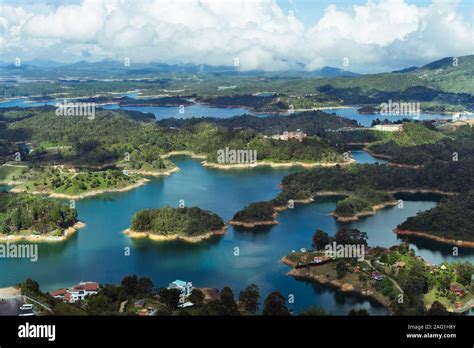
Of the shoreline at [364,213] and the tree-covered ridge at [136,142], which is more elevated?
the tree-covered ridge at [136,142]

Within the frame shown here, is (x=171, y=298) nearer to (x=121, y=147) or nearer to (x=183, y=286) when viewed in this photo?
(x=183, y=286)

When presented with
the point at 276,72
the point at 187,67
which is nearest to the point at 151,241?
the point at 276,72

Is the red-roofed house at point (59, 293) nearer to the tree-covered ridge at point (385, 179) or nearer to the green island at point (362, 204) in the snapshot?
the green island at point (362, 204)

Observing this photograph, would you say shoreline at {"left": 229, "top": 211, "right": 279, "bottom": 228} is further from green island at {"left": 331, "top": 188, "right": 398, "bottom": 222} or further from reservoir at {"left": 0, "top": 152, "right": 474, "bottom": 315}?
green island at {"left": 331, "top": 188, "right": 398, "bottom": 222}

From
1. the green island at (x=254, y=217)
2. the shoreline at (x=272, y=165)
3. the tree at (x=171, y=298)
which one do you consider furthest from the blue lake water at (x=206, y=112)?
the tree at (x=171, y=298)

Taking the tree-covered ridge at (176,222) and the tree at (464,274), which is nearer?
the tree at (464,274)
